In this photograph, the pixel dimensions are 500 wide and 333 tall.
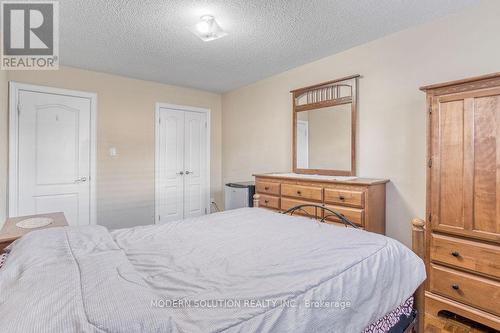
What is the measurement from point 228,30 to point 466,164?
2230 millimetres

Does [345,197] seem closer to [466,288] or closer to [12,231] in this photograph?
[466,288]

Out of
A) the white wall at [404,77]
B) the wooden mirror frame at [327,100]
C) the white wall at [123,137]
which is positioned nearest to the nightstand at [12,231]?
the white wall at [123,137]

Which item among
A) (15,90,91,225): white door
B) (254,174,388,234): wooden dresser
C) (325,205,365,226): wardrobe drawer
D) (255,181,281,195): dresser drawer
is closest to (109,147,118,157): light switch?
(15,90,91,225): white door

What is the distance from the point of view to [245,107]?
4527mm

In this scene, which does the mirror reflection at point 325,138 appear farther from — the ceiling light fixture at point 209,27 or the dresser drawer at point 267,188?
the ceiling light fixture at point 209,27

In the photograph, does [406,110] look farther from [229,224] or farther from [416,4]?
[229,224]

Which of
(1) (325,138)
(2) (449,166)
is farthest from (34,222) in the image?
(2) (449,166)

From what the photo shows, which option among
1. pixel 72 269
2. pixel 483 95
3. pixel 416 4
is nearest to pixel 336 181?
pixel 483 95

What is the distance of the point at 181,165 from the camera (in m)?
4.61

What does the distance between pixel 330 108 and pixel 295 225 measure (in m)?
1.94

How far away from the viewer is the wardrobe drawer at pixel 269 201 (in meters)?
3.18

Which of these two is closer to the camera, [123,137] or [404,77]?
[404,77]

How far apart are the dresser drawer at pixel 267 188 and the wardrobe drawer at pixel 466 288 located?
5.32 ft

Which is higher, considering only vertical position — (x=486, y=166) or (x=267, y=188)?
(x=486, y=166)
